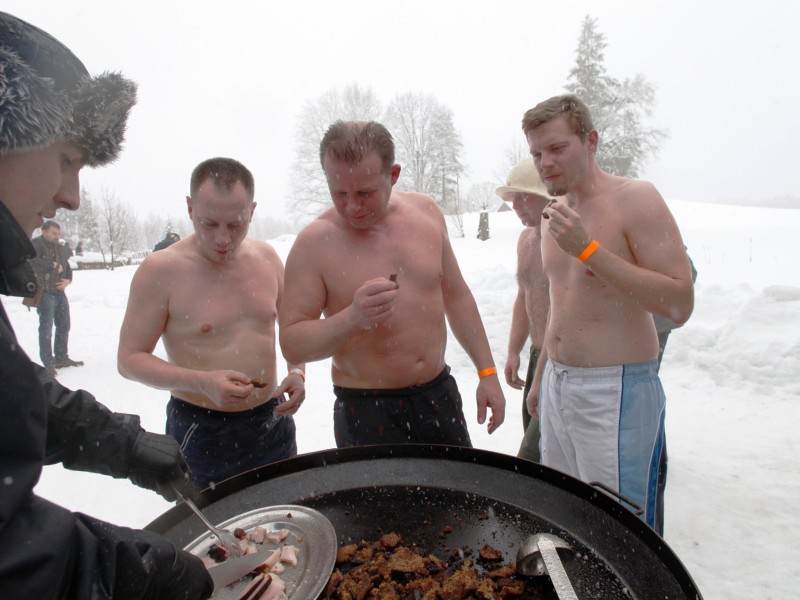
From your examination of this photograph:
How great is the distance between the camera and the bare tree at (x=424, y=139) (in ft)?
95.7

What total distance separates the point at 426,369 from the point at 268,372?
3.18 ft

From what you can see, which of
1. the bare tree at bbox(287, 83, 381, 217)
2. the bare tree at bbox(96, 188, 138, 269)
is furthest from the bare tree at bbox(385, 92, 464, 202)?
the bare tree at bbox(96, 188, 138, 269)

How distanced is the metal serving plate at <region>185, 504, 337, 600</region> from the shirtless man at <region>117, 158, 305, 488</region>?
2.69ft

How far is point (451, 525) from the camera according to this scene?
59.6 inches

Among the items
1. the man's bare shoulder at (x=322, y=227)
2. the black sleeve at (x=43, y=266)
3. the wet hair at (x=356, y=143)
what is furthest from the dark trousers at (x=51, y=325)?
the wet hair at (x=356, y=143)

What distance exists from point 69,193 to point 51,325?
7386mm

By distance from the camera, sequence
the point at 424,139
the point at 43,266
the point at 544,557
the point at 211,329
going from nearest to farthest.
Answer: the point at 544,557, the point at 211,329, the point at 43,266, the point at 424,139

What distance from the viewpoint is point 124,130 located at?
4.35ft

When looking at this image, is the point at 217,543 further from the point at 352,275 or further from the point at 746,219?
the point at 746,219

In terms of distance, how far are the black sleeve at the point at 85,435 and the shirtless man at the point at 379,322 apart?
2.55ft

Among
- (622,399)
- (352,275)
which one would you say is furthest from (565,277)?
(352,275)

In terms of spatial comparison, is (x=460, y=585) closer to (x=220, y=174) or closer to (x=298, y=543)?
(x=298, y=543)

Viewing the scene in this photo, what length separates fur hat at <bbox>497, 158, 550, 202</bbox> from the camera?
128 inches

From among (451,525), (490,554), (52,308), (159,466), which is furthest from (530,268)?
(52,308)
